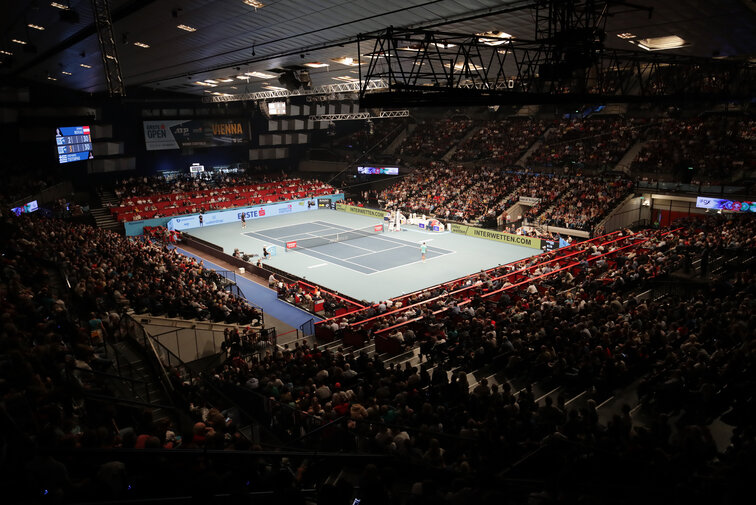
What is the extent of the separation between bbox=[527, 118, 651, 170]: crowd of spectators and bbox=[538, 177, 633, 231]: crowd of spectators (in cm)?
314

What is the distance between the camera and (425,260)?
3073cm

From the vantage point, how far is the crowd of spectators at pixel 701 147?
108ft

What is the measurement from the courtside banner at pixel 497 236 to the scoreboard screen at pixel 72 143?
88.5 ft

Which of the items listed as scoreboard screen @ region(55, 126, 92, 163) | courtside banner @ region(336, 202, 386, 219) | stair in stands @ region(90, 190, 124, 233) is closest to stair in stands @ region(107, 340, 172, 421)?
scoreboard screen @ region(55, 126, 92, 163)

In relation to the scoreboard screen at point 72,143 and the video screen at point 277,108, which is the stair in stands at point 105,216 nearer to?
the scoreboard screen at point 72,143

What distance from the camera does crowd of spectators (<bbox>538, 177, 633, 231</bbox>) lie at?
34.2 meters

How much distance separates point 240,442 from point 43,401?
2.44 metres

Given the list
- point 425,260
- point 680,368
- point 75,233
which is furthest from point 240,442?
point 425,260

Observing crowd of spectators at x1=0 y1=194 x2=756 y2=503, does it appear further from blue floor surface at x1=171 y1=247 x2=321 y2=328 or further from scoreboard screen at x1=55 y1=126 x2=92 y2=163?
scoreboard screen at x1=55 y1=126 x2=92 y2=163

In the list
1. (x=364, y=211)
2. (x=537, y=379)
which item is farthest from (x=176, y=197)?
(x=537, y=379)

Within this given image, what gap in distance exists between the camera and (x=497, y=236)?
35562 mm

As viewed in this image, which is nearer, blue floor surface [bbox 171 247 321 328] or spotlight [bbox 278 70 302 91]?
blue floor surface [bbox 171 247 321 328]

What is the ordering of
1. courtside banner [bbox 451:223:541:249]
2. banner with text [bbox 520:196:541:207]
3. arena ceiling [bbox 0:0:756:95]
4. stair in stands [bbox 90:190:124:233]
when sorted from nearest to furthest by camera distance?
arena ceiling [bbox 0:0:756:95] < courtside banner [bbox 451:223:541:249] < stair in stands [bbox 90:190:124:233] < banner with text [bbox 520:196:541:207]

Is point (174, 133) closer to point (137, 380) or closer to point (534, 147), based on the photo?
point (534, 147)
